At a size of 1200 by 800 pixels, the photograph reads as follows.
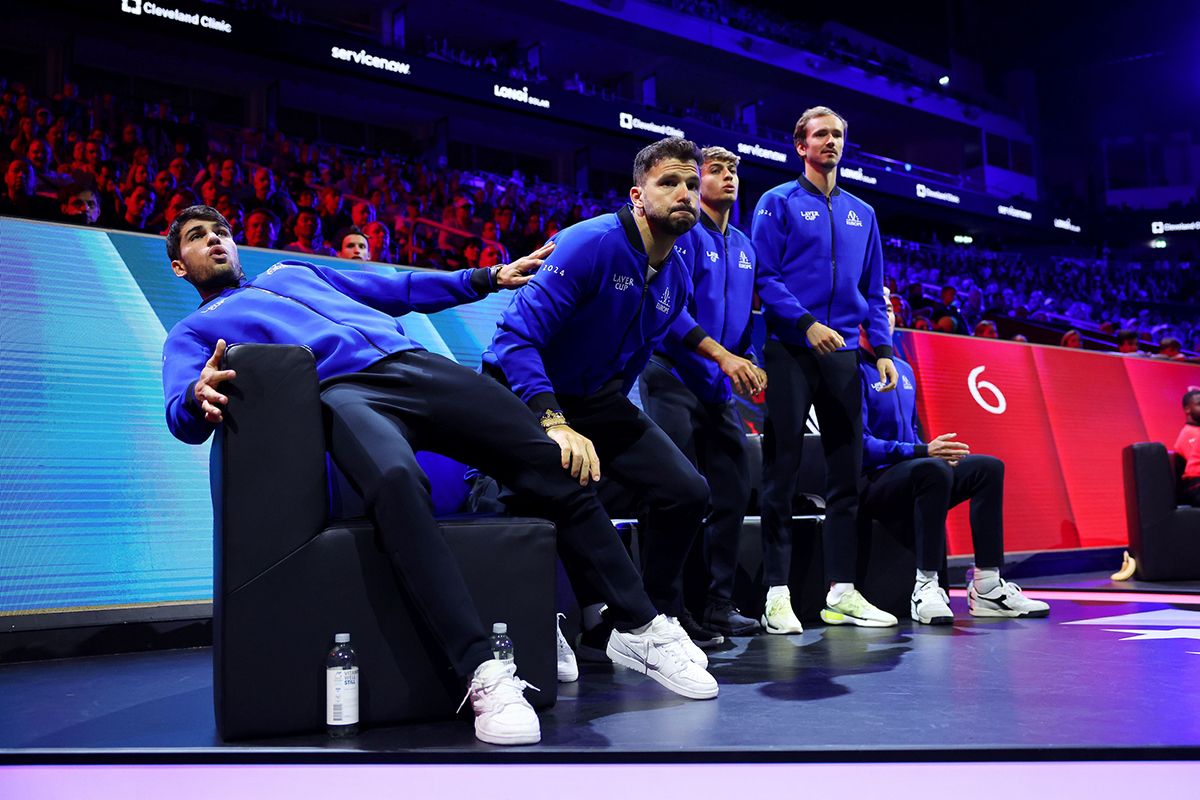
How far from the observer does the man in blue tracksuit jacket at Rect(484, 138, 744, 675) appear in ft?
7.64

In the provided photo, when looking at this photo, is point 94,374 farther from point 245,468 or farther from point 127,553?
point 245,468

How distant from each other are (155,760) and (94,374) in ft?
5.67

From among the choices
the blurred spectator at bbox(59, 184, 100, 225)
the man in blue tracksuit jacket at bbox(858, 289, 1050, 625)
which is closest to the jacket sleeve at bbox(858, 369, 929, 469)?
the man in blue tracksuit jacket at bbox(858, 289, 1050, 625)

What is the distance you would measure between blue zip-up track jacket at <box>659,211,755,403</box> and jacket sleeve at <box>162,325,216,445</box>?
4.66 feet

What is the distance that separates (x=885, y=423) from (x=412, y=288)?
207 centimetres

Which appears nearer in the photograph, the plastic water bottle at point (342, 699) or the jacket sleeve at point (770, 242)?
the plastic water bottle at point (342, 699)


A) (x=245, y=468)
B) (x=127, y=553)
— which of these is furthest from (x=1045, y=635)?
(x=127, y=553)

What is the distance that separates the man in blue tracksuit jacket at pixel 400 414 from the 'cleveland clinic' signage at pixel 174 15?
12081mm

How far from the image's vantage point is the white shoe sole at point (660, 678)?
6.79ft

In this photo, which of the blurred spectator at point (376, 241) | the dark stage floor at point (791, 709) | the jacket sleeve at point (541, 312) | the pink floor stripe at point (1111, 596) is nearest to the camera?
the dark stage floor at point (791, 709)

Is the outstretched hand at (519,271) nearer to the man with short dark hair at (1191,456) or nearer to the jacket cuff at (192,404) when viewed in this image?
the jacket cuff at (192,404)

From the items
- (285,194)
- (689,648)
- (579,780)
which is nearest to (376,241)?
(285,194)

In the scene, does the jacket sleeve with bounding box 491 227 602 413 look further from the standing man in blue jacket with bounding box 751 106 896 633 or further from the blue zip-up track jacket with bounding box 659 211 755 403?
the standing man in blue jacket with bounding box 751 106 896 633

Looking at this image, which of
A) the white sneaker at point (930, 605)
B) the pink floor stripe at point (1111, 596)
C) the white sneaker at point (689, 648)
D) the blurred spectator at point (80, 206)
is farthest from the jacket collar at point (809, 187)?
the blurred spectator at point (80, 206)
